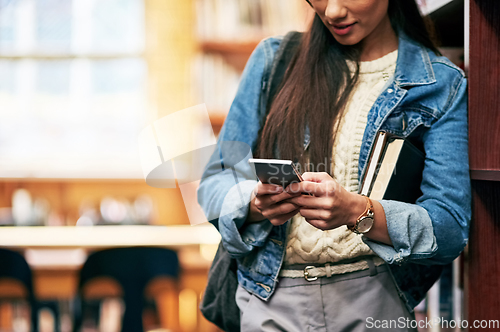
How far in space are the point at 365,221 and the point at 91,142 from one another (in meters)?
2.90

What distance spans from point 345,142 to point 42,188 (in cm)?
290

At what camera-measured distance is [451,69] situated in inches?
38.6

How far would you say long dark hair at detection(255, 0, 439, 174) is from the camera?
3.03 feet

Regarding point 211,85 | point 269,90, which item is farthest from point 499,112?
point 211,85

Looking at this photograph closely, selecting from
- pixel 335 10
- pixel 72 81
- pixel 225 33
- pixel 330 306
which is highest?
pixel 225 33

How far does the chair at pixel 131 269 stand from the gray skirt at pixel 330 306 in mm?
1382

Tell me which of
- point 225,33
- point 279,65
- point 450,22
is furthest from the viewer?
point 225,33

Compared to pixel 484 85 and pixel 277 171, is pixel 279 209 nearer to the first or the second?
pixel 277 171

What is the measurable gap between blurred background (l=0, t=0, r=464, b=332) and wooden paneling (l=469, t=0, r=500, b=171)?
81.9 inches

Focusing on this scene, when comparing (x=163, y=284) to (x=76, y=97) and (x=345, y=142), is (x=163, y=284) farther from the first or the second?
(x=345, y=142)

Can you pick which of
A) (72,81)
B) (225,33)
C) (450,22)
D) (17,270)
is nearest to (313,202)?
(450,22)

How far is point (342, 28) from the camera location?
3.12 feet

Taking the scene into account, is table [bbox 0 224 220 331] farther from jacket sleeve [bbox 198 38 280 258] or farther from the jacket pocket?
the jacket pocket

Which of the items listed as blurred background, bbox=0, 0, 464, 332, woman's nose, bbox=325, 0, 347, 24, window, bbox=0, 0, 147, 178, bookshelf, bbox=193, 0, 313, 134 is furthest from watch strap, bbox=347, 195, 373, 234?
window, bbox=0, 0, 147, 178
